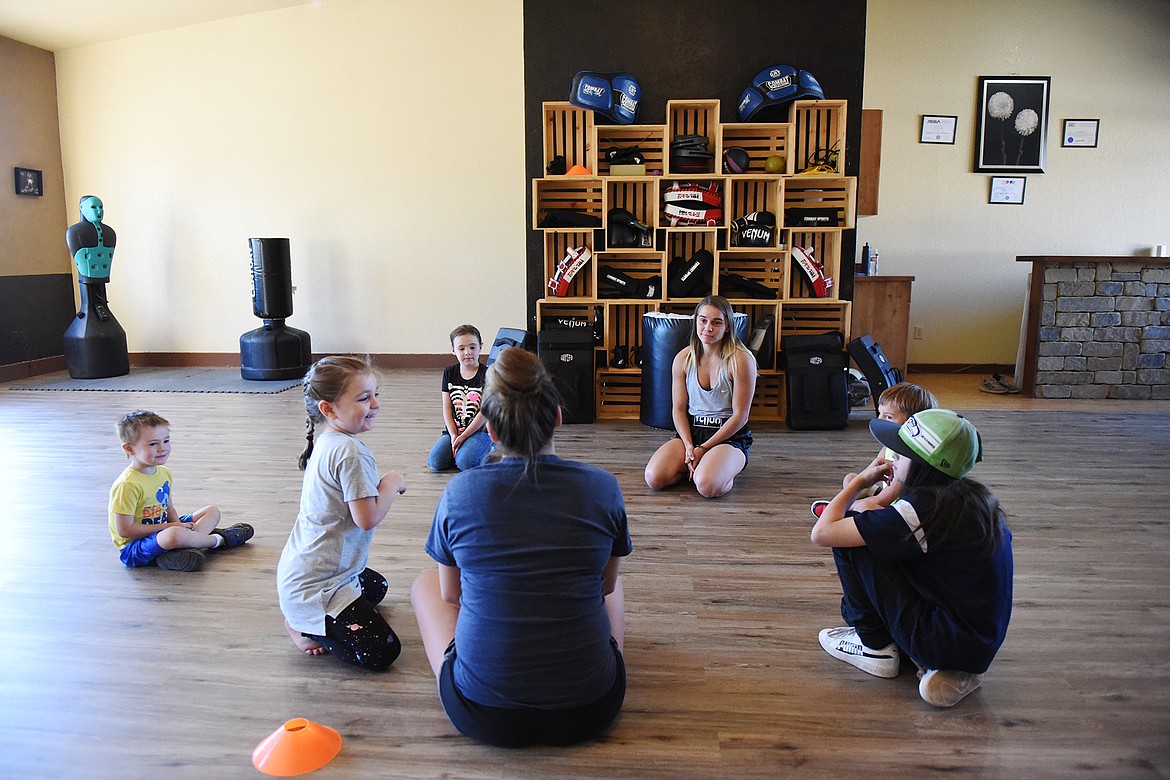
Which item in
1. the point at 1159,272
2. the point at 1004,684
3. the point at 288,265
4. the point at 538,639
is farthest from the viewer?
the point at 288,265

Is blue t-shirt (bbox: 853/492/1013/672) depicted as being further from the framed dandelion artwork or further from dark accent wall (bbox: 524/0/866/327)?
the framed dandelion artwork

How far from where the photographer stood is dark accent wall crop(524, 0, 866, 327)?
612 cm

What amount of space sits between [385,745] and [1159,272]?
23.7 ft

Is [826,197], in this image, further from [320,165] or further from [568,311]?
[320,165]

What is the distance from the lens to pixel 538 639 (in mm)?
1851

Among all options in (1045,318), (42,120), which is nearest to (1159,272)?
(1045,318)

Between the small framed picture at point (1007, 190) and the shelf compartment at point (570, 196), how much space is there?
4122 mm

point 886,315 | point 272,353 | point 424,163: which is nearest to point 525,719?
point 886,315

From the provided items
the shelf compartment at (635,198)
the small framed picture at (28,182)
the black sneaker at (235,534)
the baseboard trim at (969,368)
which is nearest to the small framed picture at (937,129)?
the baseboard trim at (969,368)

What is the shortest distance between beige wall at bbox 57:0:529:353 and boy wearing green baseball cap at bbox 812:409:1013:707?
6.47 metres

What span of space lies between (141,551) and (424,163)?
585 cm

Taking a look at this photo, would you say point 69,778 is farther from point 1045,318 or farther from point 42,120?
point 42,120

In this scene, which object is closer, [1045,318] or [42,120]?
[1045,318]

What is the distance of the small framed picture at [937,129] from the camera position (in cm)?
793
